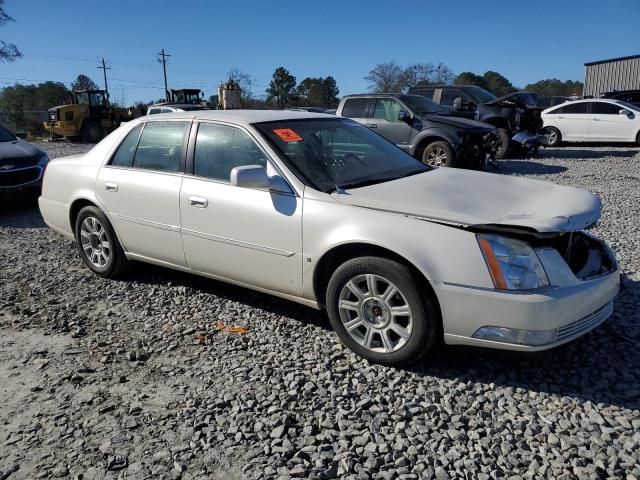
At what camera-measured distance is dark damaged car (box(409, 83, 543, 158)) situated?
13.6 metres

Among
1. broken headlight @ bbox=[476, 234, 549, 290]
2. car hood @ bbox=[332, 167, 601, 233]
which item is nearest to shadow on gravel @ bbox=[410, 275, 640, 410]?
broken headlight @ bbox=[476, 234, 549, 290]

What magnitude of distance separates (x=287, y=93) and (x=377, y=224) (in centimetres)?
6738

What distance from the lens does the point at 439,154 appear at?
10.6 metres

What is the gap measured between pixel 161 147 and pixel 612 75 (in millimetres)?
38768

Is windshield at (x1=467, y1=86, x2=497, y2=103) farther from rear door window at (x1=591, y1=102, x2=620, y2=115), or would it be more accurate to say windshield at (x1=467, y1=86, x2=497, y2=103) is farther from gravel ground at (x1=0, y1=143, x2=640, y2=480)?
gravel ground at (x1=0, y1=143, x2=640, y2=480)

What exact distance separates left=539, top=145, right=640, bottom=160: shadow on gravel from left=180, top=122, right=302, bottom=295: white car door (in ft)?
42.1

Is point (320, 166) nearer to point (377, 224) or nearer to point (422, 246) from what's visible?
point (377, 224)

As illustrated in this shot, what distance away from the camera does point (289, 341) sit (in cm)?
369

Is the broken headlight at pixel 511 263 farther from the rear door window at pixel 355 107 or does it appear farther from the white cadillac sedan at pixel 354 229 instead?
the rear door window at pixel 355 107

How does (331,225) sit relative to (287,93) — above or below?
below

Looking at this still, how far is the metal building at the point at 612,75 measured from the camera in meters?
34.2

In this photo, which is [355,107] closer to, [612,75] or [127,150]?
[127,150]

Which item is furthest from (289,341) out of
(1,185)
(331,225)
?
(1,185)

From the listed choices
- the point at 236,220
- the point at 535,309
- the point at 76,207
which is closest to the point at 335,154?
the point at 236,220
